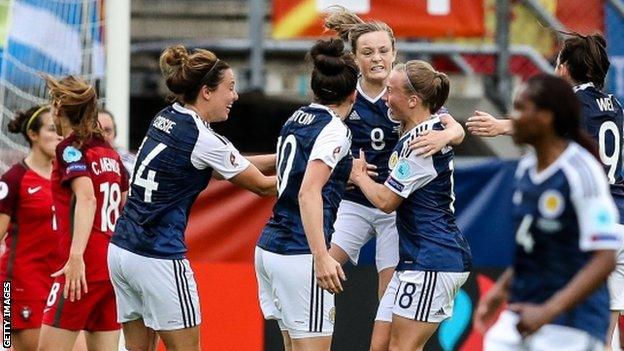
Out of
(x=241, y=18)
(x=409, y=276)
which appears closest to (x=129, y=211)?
(x=409, y=276)

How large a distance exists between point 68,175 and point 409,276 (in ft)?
6.69

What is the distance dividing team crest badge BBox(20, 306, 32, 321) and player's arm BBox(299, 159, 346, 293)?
2.94m

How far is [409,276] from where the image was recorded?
739cm

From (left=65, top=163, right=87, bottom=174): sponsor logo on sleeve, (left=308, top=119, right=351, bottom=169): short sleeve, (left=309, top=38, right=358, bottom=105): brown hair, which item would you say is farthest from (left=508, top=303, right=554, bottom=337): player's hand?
(left=65, top=163, right=87, bottom=174): sponsor logo on sleeve

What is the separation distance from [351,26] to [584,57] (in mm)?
1500

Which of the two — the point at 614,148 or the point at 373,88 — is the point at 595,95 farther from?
the point at 373,88

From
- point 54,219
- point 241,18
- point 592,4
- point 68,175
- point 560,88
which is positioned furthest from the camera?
point 241,18

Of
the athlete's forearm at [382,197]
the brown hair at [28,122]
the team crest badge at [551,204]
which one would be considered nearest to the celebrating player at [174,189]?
the athlete's forearm at [382,197]

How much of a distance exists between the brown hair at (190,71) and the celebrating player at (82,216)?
2.65 feet

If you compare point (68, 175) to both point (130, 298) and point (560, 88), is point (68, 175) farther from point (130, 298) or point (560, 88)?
point (560, 88)

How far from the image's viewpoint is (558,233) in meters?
5.20

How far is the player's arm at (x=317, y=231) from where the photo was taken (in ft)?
22.1

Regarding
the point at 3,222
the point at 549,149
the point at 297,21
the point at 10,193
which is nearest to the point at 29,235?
the point at 3,222

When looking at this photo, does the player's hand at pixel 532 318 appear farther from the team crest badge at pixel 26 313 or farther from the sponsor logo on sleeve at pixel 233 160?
the team crest badge at pixel 26 313
